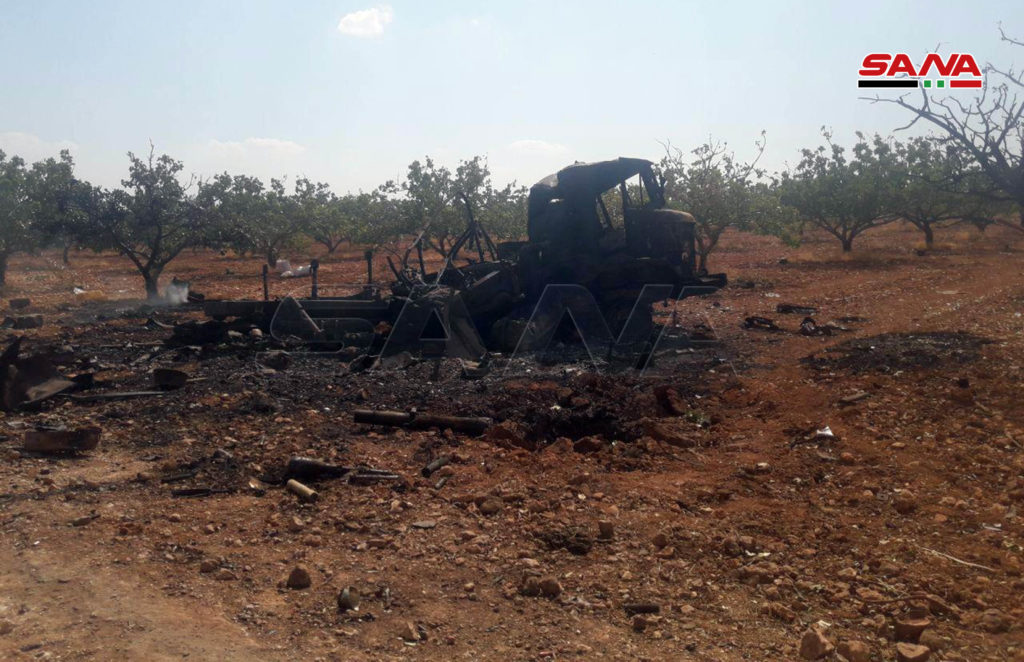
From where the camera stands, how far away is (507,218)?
28.1 m

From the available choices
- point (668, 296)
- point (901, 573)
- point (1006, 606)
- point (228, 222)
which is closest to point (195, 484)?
point (901, 573)

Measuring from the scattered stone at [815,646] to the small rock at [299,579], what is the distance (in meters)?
2.55

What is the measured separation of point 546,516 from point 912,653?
2317 mm

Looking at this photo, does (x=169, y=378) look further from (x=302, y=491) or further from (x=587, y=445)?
(x=587, y=445)

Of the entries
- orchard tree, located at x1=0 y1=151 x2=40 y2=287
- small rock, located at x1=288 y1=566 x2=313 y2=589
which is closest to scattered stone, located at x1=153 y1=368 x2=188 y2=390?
small rock, located at x1=288 y1=566 x2=313 y2=589

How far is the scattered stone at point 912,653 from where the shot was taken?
3262 mm

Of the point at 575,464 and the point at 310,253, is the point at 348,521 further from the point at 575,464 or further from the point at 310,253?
the point at 310,253

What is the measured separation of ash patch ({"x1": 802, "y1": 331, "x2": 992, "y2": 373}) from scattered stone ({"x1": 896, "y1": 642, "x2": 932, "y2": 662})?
5794mm

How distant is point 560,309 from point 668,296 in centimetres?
178

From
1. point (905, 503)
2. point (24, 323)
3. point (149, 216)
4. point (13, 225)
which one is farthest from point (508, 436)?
point (13, 225)

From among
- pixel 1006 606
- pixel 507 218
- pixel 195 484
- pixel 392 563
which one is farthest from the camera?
pixel 507 218

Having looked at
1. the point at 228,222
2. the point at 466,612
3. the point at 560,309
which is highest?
the point at 228,222

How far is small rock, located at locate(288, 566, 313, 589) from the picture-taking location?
4152 millimetres

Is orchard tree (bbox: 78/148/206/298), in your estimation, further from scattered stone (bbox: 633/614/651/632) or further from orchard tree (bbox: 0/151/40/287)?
scattered stone (bbox: 633/614/651/632)
